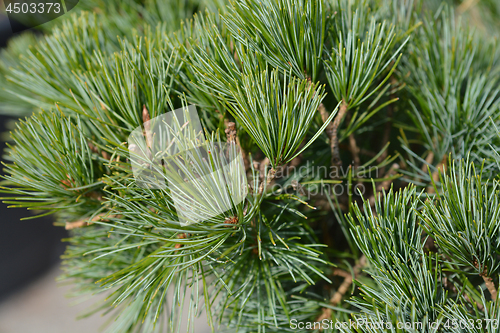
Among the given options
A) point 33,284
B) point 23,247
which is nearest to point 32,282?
point 33,284

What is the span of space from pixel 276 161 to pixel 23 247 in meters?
0.68

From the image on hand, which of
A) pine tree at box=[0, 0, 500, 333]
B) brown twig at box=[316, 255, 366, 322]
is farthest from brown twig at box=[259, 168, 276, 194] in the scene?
brown twig at box=[316, 255, 366, 322]

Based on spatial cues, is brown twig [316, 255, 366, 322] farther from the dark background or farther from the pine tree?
the dark background

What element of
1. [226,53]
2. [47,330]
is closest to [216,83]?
[226,53]

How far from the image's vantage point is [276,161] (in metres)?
0.18

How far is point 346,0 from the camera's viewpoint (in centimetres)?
24

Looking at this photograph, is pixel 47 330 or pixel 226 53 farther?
pixel 47 330

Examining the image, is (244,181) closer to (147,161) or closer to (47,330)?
(147,161)

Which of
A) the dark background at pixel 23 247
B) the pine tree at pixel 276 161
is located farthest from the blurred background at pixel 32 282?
the pine tree at pixel 276 161

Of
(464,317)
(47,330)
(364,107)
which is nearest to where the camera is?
(464,317)

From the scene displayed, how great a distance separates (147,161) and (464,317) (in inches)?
7.5

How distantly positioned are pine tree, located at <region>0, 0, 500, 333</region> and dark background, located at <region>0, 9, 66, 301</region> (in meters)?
0.38

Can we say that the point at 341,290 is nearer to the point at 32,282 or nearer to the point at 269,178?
the point at 269,178

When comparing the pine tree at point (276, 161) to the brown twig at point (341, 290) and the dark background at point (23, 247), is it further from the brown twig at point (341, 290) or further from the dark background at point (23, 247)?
the dark background at point (23, 247)
